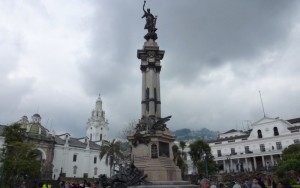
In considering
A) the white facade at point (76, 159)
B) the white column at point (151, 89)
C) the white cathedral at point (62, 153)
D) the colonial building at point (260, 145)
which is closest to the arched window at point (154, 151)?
the white column at point (151, 89)

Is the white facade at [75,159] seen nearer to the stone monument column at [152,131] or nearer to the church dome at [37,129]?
the church dome at [37,129]

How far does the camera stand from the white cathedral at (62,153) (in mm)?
56600

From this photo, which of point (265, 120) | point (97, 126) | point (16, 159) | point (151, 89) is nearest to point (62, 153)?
point (97, 126)

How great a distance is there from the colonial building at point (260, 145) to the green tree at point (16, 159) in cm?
4015

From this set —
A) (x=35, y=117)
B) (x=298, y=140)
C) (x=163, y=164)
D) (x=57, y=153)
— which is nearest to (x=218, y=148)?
(x=298, y=140)

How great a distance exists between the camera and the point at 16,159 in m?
33.7

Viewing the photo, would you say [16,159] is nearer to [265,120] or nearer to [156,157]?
[156,157]

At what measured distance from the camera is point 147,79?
19.0m

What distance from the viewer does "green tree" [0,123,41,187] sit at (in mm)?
30359

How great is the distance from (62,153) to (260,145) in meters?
49.2

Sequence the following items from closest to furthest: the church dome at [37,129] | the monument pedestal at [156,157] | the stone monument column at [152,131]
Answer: the monument pedestal at [156,157], the stone monument column at [152,131], the church dome at [37,129]

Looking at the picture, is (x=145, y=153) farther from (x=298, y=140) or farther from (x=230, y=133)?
(x=230, y=133)

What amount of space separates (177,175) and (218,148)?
51.9 metres

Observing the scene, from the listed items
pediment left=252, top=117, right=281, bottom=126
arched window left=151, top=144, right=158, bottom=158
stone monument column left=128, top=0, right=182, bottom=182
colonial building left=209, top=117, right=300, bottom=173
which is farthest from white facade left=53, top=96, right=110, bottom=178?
arched window left=151, top=144, right=158, bottom=158
